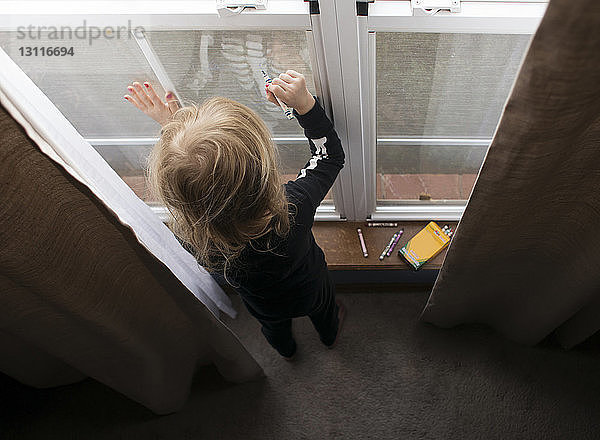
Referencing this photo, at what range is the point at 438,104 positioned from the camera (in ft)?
2.60

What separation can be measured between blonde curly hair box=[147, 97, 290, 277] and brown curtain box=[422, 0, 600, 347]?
31 cm

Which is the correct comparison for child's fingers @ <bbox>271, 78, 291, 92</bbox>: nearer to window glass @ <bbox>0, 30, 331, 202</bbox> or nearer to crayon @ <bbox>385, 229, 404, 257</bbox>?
window glass @ <bbox>0, 30, 331, 202</bbox>

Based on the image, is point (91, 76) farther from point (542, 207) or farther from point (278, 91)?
point (542, 207)

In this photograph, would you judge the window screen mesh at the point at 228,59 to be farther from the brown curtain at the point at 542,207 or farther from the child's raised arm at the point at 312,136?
the brown curtain at the point at 542,207

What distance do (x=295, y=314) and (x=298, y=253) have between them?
0.23 meters

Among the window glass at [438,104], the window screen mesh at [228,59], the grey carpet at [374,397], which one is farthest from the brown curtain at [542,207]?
the window screen mesh at [228,59]

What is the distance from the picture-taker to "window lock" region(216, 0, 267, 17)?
1.81 ft

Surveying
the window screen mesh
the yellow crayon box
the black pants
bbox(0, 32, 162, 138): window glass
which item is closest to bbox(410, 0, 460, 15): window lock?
the window screen mesh

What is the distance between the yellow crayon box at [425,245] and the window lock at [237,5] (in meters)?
0.82

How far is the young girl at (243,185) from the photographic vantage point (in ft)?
1.98

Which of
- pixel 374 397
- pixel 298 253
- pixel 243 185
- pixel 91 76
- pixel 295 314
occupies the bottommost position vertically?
pixel 374 397

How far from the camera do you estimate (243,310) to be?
4.67ft

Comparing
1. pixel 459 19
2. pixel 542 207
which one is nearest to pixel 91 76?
pixel 459 19

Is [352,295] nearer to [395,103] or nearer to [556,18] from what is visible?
[395,103]
